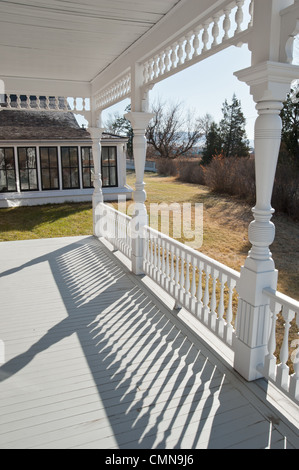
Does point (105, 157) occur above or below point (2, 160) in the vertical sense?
above

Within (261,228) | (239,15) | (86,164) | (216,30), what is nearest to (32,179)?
(86,164)

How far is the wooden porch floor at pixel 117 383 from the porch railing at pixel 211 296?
21 centimetres

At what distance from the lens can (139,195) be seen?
5.41 metres

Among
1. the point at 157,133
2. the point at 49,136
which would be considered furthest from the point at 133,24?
the point at 157,133

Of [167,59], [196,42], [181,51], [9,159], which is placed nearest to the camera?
[196,42]

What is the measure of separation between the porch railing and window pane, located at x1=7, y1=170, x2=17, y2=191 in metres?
8.49

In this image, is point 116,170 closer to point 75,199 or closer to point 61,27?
point 75,199

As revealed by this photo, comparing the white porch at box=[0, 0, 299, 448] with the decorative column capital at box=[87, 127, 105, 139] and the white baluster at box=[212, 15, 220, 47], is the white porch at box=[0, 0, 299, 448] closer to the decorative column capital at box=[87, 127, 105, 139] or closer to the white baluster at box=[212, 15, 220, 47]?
the white baluster at box=[212, 15, 220, 47]

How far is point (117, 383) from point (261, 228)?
1712 mm

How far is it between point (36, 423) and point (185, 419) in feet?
3.43

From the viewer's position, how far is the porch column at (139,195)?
5.03 meters

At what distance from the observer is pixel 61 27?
4074 millimetres

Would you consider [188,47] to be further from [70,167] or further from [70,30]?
[70,167]

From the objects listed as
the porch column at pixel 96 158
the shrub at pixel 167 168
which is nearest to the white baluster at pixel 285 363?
the porch column at pixel 96 158
